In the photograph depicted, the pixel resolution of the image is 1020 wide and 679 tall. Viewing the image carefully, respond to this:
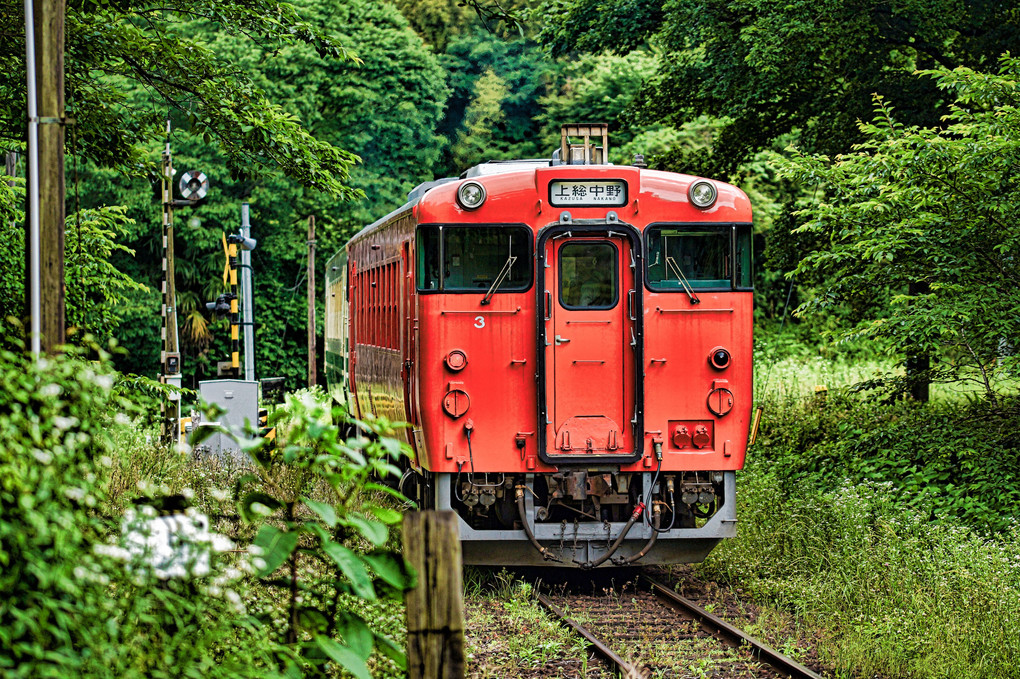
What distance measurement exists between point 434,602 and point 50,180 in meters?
3.09

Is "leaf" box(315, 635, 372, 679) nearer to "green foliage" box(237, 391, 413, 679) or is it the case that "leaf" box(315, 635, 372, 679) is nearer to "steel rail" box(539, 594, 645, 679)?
"green foliage" box(237, 391, 413, 679)

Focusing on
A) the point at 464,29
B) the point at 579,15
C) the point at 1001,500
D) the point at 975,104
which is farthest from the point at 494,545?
the point at 464,29

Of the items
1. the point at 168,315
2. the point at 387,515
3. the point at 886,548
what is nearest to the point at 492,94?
the point at 168,315

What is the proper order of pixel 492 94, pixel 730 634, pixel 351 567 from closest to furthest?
pixel 351 567
pixel 730 634
pixel 492 94

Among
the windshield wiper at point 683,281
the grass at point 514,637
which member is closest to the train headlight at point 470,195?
the windshield wiper at point 683,281

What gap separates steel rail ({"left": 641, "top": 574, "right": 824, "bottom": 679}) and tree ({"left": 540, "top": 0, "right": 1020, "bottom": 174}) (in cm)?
633

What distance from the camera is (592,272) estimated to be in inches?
383

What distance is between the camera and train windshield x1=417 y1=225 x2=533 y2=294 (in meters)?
9.59

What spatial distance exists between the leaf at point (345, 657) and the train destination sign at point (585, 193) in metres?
5.70

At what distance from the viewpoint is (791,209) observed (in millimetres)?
17016

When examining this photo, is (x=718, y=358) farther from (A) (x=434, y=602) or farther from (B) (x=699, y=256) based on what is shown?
(A) (x=434, y=602)

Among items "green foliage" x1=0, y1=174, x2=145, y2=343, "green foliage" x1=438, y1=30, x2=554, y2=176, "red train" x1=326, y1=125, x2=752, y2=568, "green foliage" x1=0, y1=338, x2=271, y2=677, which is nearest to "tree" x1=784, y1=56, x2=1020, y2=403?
"red train" x1=326, y1=125, x2=752, y2=568

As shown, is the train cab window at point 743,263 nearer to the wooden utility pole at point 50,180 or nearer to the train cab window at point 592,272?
the train cab window at point 592,272

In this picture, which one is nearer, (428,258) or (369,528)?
(369,528)
